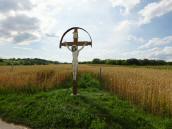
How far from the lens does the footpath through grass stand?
780 centimetres

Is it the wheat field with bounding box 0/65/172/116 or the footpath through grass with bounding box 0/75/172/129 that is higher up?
the wheat field with bounding box 0/65/172/116

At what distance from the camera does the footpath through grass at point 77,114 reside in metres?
7.80

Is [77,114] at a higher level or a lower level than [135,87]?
lower

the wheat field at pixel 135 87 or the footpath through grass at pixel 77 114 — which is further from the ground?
the wheat field at pixel 135 87

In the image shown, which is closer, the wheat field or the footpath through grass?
the footpath through grass

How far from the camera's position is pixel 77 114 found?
8477 mm

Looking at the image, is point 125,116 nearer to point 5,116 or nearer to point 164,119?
point 164,119

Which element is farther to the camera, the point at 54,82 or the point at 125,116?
the point at 54,82

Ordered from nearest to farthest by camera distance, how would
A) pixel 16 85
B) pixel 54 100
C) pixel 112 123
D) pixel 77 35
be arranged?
pixel 112 123 → pixel 54 100 → pixel 77 35 → pixel 16 85

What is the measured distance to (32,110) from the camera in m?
9.78

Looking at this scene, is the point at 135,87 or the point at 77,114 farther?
the point at 135,87

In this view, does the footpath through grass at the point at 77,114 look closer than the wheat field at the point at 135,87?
Yes

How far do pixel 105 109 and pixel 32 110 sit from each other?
2.81m

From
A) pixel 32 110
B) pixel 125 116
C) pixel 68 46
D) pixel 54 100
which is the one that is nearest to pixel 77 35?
pixel 68 46
